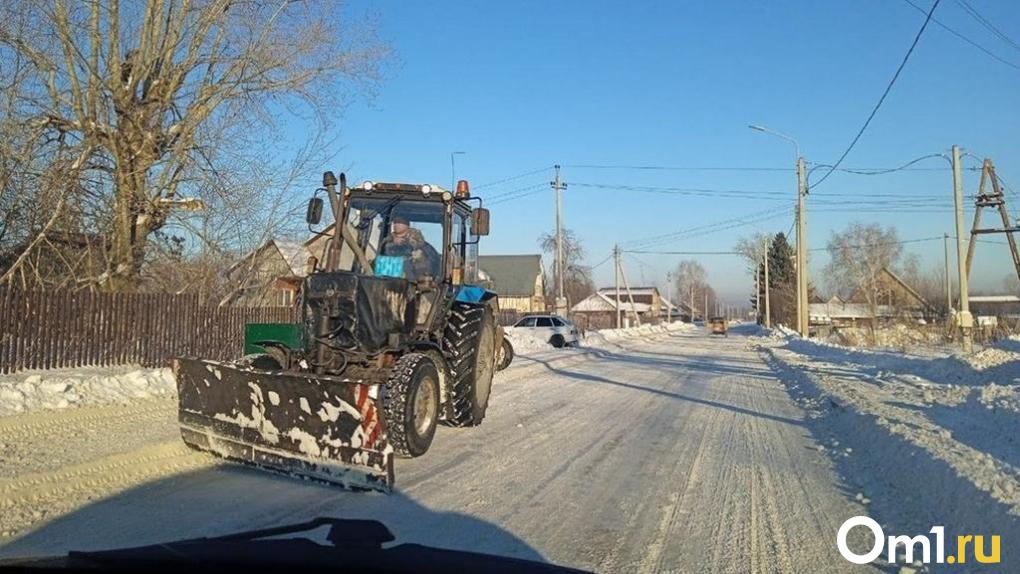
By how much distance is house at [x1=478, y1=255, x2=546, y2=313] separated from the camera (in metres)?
78.9

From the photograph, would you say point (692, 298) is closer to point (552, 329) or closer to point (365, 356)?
point (552, 329)

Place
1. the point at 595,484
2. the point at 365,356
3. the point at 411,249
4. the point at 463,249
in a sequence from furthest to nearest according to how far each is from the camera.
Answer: the point at 463,249, the point at 411,249, the point at 365,356, the point at 595,484

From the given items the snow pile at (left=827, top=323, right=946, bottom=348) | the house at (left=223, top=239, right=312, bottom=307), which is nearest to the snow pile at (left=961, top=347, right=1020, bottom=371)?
the snow pile at (left=827, top=323, right=946, bottom=348)

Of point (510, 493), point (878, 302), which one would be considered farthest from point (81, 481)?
point (878, 302)

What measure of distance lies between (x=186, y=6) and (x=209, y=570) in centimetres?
1724

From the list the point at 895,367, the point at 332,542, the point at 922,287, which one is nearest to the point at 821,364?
the point at 895,367

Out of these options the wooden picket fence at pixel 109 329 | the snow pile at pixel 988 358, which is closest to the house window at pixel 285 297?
the wooden picket fence at pixel 109 329

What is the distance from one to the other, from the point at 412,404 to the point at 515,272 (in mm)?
74903

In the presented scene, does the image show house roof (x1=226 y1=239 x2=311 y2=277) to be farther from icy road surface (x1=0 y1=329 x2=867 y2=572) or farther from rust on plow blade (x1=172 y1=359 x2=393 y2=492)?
rust on plow blade (x1=172 y1=359 x2=393 y2=492)

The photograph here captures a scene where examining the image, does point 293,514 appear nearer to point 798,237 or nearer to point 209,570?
point 209,570

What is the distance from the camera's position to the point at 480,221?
9.58m

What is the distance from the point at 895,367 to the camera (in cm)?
2044

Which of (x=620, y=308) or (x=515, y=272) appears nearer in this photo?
(x=620, y=308)

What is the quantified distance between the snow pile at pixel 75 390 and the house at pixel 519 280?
209 ft
